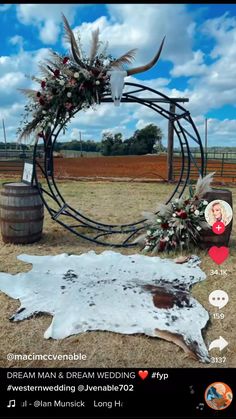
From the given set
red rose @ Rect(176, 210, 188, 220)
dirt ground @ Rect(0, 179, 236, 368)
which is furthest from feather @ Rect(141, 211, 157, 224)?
dirt ground @ Rect(0, 179, 236, 368)

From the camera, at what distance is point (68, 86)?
10.2 feet

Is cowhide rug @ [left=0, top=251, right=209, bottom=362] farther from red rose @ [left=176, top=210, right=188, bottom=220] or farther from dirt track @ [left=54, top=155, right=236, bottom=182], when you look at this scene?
dirt track @ [left=54, top=155, right=236, bottom=182]

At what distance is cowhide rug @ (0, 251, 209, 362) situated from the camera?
A: 1.84m

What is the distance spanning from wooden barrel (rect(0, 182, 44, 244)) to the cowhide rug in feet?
1.59

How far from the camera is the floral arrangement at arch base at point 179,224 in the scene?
10.4 ft

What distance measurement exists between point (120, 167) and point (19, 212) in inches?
295
